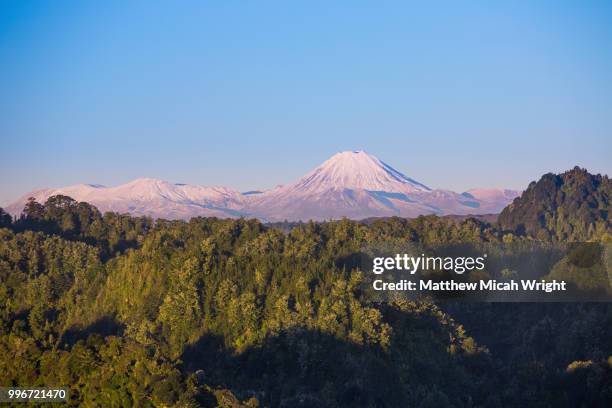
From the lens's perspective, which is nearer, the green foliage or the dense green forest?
the dense green forest

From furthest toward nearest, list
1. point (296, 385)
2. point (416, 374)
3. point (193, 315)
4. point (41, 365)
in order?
point (193, 315) < point (416, 374) < point (296, 385) < point (41, 365)

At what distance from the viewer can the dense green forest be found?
59.2 m

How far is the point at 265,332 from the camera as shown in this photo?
90062 millimetres

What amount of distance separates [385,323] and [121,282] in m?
23.3

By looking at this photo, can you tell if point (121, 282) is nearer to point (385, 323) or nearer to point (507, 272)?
point (385, 323)

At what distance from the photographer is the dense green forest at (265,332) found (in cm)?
5916

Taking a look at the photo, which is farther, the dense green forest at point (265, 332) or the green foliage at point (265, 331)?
the green foliage at point (265, 331)

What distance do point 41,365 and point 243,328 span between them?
3444cm

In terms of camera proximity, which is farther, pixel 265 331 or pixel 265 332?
pixel 265 331

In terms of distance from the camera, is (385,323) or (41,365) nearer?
(41,365)

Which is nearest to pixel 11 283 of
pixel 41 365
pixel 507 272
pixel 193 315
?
pixel 193 315

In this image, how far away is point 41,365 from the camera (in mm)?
58625

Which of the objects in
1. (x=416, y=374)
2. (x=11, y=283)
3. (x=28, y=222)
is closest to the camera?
(x=416, y=374)

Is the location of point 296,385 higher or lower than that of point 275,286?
lower
